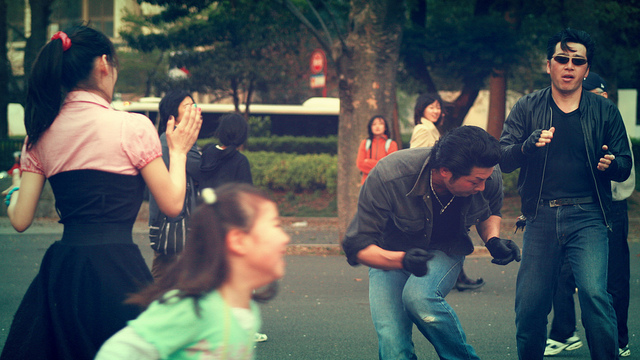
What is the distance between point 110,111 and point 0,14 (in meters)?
18.4

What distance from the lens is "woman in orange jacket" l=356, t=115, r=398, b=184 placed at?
8766 mm

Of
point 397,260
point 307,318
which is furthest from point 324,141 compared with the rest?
point 397,260

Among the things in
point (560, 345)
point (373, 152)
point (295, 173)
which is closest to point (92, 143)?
point (560, 345)

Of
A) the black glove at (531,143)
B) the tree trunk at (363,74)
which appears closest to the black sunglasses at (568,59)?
the black glove at (531,143)

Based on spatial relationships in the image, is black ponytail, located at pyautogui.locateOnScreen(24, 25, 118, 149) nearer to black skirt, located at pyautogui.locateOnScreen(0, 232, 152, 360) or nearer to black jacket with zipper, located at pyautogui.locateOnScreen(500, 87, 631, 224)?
black skirt, located at pyautogui.locateOnScreen(0, 232, 152, 360)

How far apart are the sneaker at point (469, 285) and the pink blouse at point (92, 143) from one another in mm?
5029

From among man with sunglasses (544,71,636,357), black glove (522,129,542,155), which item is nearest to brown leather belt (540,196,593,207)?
black glove (522,129,542,155)

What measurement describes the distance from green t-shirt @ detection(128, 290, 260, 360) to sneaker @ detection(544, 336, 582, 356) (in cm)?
346

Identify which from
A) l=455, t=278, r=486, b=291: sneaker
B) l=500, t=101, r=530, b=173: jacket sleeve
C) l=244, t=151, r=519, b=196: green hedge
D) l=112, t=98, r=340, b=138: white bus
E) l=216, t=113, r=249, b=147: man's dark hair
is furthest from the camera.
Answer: l=112, t=98, r=340, b=138: white bus

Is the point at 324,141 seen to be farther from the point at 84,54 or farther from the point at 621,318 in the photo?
the point at 84,54

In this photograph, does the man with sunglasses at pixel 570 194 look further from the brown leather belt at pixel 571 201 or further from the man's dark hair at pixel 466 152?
the man's dark hair at pixel 466 152

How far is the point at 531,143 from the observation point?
11.9 ft

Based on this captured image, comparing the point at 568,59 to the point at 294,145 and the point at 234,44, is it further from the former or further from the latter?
the point at 294,145

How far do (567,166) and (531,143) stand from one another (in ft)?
1.23
